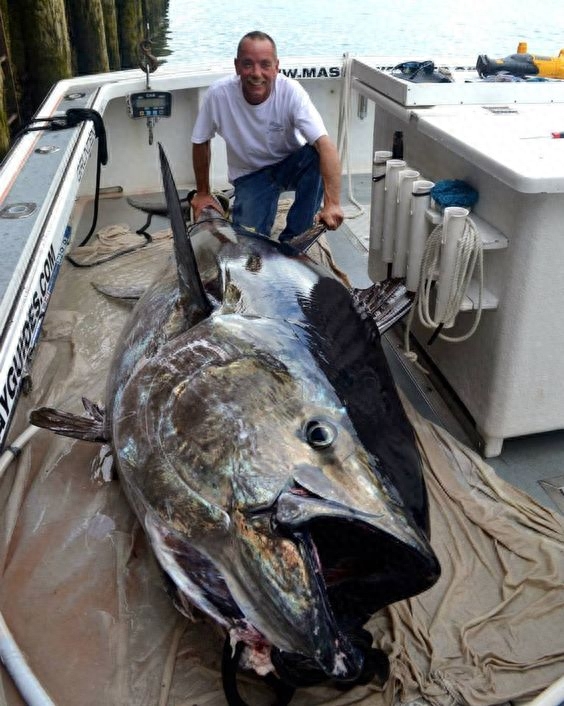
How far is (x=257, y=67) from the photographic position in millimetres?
3555

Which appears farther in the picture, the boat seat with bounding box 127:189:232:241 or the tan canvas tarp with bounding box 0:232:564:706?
the boat seat with bounding box 127:189:232:241

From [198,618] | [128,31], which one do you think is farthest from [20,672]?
[128,31]

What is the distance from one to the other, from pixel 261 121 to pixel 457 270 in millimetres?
1914

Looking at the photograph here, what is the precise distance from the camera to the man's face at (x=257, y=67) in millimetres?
3514

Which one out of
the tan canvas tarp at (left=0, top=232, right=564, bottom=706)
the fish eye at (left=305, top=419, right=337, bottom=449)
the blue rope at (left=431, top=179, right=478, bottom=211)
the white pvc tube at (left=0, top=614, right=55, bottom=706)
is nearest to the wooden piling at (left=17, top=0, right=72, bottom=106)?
the tan canvas tarp at (left=0, top=232, right=564, bottom=706)

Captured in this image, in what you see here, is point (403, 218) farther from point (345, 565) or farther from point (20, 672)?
point (20, 672)

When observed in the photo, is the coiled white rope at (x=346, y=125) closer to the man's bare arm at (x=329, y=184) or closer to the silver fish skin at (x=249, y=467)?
the man's bare arm at (x=329, y=184)

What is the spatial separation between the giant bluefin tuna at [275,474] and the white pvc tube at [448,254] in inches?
23.1

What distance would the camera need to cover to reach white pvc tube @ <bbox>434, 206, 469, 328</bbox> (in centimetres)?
233

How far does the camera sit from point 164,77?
5203 mm

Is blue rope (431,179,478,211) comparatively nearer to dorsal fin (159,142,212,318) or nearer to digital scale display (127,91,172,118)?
dorsal fin (159,142,212,318)

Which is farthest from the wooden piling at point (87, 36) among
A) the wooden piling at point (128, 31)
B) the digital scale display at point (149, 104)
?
the digital scale display at point (149, 104)

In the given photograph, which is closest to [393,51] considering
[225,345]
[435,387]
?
[435,387]

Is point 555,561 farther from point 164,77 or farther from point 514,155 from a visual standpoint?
point 164,77
